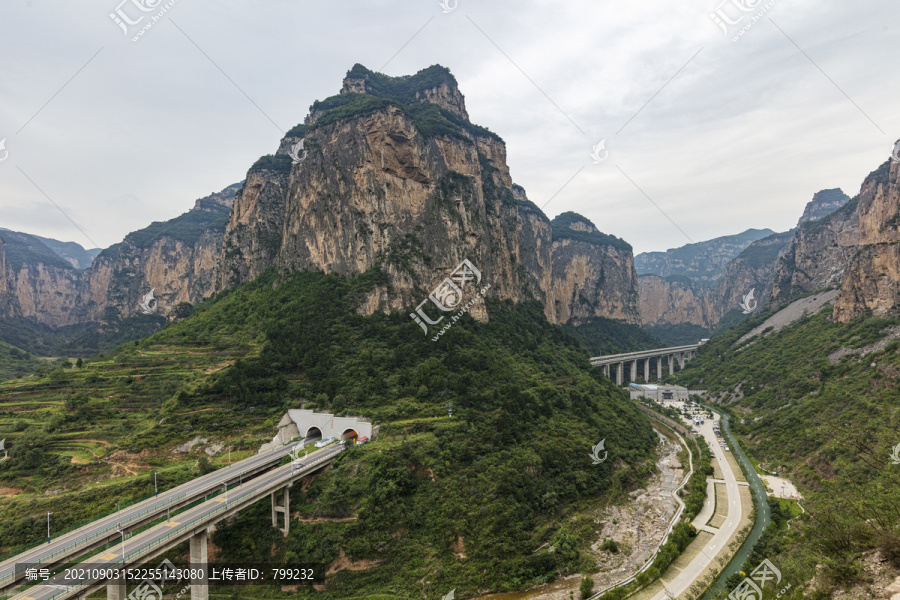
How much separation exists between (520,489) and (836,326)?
6778cm

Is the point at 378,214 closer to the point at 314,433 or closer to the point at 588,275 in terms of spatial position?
the point at 314,433

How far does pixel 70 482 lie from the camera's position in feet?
108

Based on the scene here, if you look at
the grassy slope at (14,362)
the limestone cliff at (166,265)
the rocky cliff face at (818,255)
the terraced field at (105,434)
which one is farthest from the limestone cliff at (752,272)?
the grassy slope at (14,362)

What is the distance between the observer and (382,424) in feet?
135

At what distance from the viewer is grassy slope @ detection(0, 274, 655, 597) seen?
3142 cm

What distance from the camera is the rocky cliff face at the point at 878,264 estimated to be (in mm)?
61625

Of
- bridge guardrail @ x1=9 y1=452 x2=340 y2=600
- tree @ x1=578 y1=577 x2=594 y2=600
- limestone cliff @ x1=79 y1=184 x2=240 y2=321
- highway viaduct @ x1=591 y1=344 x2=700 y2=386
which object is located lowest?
tree @ x1=578 y1=577 x2=594 y2=600

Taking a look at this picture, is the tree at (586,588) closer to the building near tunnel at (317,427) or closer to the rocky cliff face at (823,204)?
the building near tunnel at (317,427)

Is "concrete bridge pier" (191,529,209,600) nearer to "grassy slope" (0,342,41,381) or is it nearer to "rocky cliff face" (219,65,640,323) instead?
"rocky cliff face" (219,65,640,323)

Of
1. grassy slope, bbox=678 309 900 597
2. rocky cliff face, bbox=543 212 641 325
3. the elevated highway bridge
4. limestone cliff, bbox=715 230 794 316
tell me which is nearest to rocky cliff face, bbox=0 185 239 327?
the elevated highway bridge

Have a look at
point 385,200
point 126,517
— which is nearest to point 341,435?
point 126,517

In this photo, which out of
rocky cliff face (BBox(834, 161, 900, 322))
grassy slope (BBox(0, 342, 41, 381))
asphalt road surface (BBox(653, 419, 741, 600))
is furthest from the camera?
grassy slope (BBox(0, 342, 41, 381))

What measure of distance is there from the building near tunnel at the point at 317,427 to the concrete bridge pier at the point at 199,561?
1229 cm

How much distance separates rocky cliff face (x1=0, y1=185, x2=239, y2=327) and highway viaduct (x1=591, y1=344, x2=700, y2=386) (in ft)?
321
